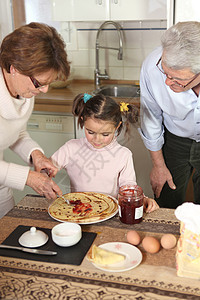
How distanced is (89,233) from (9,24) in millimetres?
2447

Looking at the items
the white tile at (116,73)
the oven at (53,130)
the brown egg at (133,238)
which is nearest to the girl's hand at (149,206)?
the brown egg at (133,238)

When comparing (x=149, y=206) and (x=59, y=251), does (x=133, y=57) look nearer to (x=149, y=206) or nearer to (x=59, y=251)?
(x=149, y=206)

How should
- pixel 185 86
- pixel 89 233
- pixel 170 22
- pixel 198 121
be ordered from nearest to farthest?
pixel 89 233 < pixel 185 86 < pixel 198 121 < pixel 170 22

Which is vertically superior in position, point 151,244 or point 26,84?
point 26,84

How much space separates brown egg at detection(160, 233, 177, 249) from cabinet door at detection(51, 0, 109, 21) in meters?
1.98

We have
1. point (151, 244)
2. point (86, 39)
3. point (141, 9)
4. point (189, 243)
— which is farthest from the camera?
point (86, 39)

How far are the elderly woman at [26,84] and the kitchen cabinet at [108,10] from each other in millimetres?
1247

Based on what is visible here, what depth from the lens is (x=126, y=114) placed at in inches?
71.9

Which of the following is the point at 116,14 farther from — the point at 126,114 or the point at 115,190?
the point at 115,190

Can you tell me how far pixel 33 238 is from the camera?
4.04ft

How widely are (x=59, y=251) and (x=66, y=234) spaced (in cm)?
6

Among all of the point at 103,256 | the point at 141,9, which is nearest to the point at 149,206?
the point at 103,256

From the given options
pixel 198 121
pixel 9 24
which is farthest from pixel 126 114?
pixel 9 24

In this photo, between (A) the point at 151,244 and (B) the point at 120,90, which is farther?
(B) the point at 120,90
